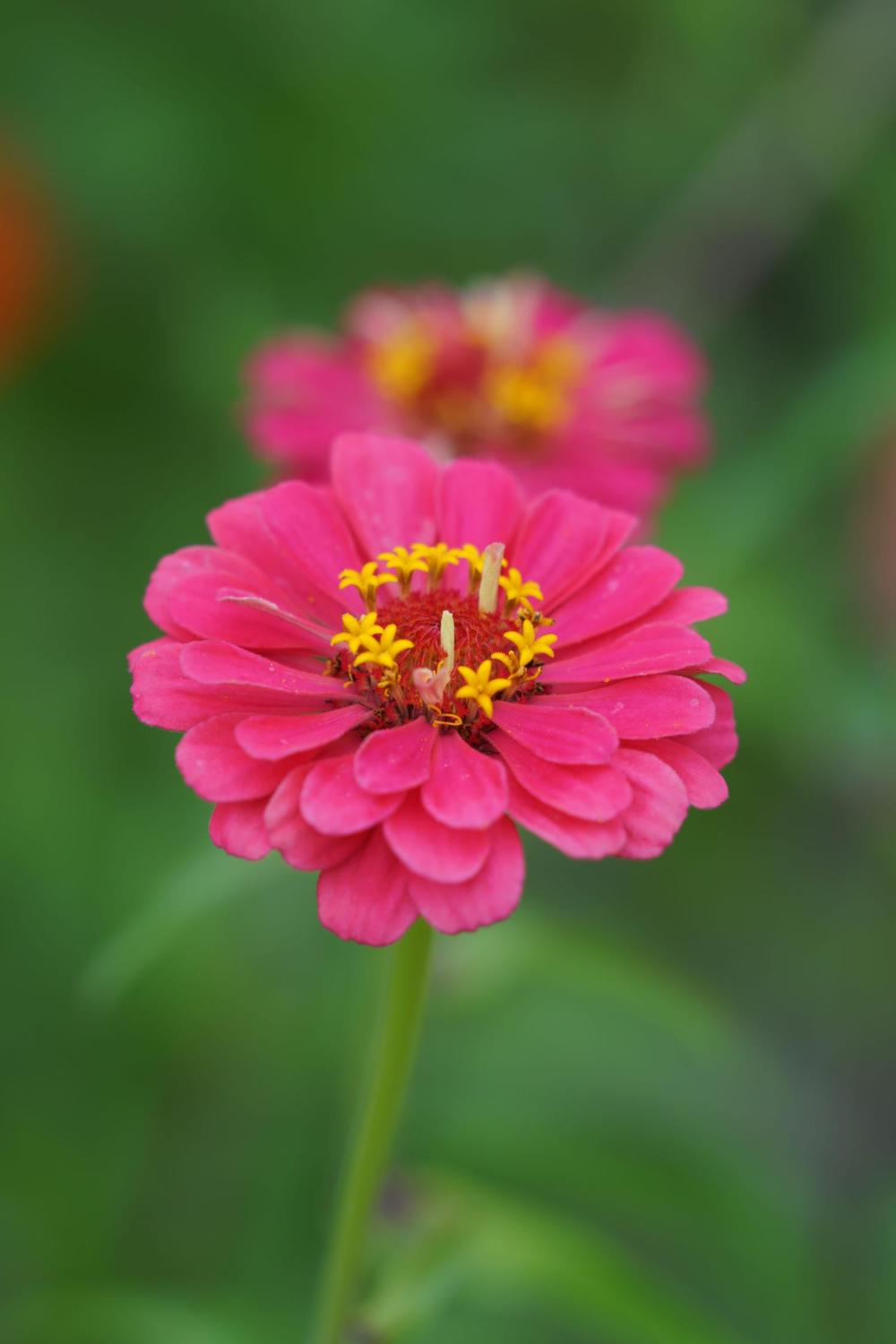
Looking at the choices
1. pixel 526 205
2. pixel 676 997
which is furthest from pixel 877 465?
pixel 676 997

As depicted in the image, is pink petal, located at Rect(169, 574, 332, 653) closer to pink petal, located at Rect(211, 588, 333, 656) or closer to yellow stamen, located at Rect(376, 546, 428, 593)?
pink petal, located at Rect(211, 588, 333, 656)

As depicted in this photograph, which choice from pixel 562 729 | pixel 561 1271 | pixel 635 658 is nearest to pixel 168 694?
pixel 562 729

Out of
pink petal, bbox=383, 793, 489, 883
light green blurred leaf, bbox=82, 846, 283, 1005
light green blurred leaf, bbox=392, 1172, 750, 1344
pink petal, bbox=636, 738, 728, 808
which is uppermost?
pink petal, bbox=636, 738, 728, 808

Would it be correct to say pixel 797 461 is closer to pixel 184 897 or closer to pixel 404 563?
pixel 404 563

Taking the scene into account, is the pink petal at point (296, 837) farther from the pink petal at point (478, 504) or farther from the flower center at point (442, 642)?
the pink petal at point (478, 504)

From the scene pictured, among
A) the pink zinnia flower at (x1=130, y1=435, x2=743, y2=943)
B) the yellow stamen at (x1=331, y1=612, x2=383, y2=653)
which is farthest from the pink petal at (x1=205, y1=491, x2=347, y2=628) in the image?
the yellow stamen at (x1=331, y1=612, x2=383, y2=653)

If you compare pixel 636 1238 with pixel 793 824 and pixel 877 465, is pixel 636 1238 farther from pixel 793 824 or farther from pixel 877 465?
pixel 877 465
